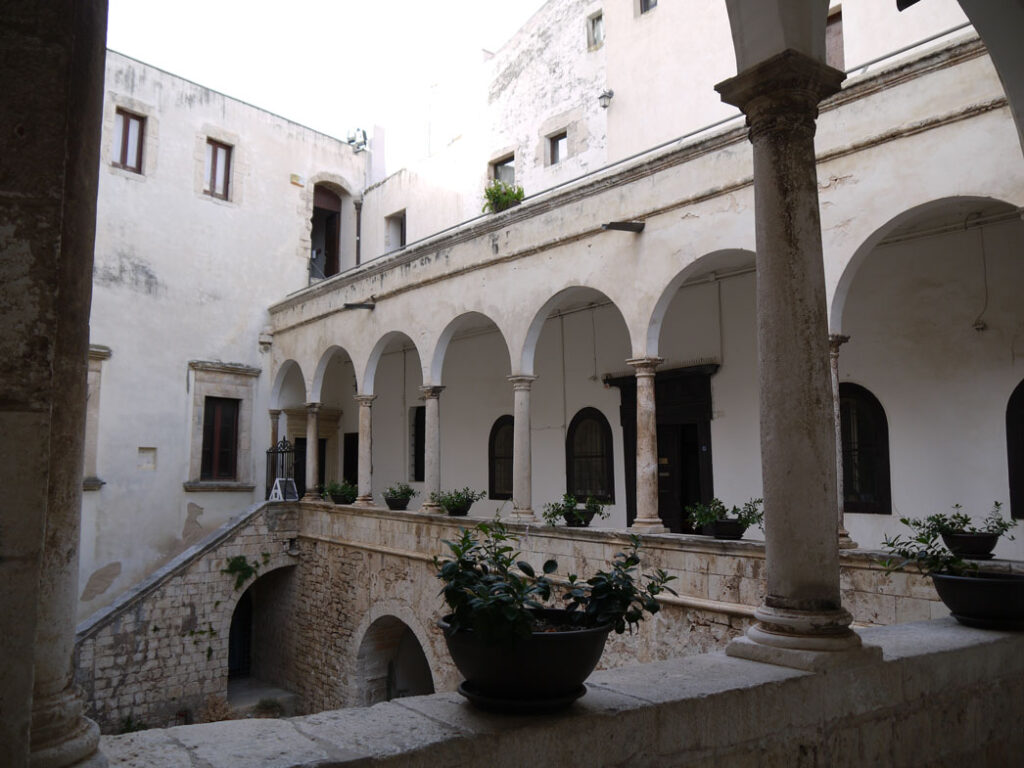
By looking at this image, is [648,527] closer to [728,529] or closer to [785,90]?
[728,529]

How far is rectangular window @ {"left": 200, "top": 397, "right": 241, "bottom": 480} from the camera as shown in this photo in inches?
672

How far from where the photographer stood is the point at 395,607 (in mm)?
12562

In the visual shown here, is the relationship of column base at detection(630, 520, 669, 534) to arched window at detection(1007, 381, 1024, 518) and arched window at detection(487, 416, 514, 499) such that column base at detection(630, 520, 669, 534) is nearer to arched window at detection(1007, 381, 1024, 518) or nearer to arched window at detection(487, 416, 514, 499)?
arched window at detection(1007, 381, 1024, 518)

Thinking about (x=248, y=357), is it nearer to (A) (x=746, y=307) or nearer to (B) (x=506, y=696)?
(A) (x=746, y=307)

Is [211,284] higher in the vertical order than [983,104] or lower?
higher

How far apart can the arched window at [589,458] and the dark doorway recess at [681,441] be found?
0.63m

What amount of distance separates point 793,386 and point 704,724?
1.46 m

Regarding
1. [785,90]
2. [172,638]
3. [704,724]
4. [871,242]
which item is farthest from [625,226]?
[172,638]

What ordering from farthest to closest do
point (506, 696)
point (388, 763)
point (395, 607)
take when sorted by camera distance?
point (395, 607), point (506, 696), point (388, 763)

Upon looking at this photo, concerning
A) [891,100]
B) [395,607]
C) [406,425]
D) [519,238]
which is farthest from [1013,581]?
[406,425]

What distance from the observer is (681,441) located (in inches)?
474

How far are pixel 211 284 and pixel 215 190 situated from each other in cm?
209

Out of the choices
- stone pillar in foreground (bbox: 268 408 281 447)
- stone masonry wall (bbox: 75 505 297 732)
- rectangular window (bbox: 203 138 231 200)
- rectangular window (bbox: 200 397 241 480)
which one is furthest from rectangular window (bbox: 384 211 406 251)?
stone masonry wall (bbox: 75 505 297 732)

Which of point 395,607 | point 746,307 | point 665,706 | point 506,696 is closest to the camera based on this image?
point 506,696
